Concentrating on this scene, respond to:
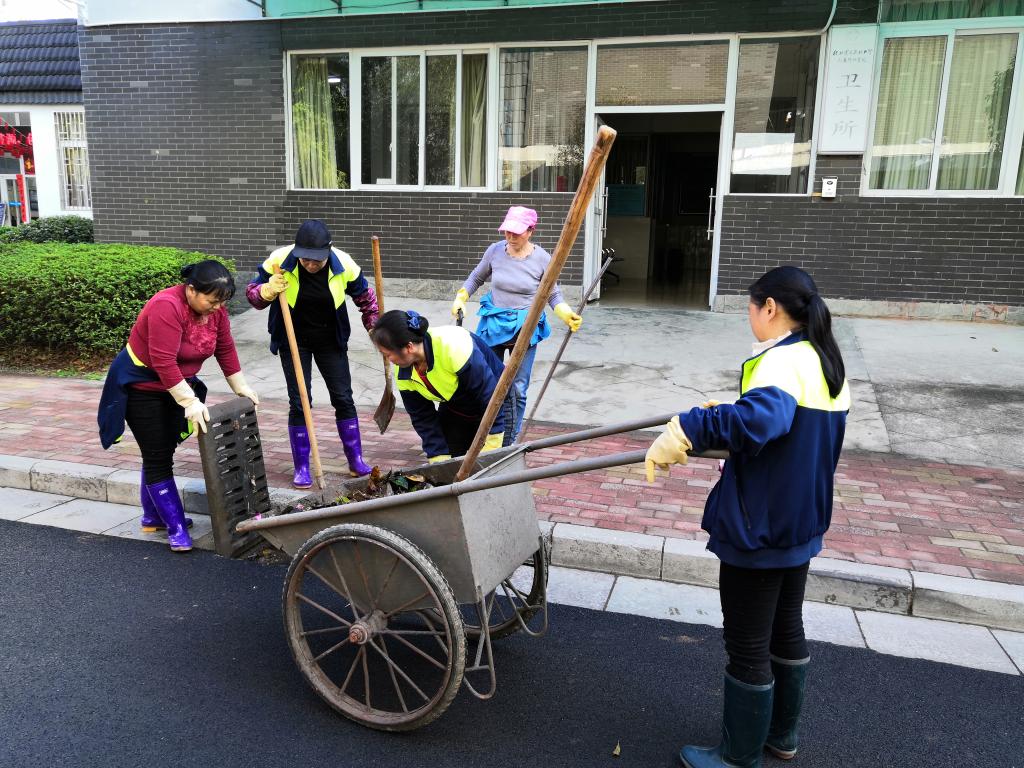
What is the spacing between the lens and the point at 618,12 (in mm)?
9773

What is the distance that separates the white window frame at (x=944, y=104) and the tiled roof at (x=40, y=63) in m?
15.4

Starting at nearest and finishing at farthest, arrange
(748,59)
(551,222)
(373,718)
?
1. (373,718)
2. (748,59)
3. (551,222)

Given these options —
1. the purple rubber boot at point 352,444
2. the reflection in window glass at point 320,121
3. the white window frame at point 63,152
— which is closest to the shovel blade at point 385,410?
the purple rubber boot at point 352,444

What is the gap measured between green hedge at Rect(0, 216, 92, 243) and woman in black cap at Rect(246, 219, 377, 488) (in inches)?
462

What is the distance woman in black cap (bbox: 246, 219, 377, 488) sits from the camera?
4.86m

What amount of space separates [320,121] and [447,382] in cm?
864

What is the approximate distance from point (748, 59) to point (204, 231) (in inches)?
303

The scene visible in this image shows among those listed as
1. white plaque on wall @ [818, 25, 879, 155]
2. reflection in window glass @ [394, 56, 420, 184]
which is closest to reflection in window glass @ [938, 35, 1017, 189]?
white plaque on wall @ [818, 25, 879, 155]

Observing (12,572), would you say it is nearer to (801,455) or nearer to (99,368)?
(801,455)

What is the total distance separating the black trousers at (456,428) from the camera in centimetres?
408

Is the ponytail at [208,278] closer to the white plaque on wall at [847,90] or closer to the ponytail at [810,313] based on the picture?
the ponytail at [810,313]

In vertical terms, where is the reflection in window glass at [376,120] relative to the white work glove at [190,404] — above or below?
above

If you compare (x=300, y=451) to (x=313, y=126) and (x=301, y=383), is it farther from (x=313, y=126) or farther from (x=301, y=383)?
(x=313, y=126)

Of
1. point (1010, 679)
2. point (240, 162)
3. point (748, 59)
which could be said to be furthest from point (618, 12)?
point (1010, 679)
